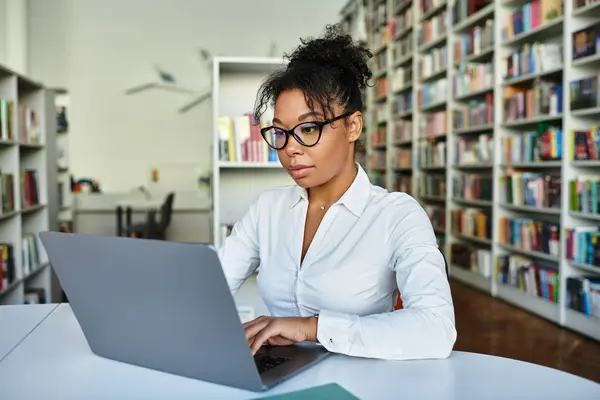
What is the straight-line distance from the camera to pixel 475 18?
208 inches

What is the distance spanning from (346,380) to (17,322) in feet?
2.78

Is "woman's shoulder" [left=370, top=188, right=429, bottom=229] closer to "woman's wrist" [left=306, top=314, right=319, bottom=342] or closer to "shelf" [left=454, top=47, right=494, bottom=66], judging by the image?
"woman's wrist" [left=306, top=314, right=319, bottom=342]

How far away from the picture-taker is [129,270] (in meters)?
0.89

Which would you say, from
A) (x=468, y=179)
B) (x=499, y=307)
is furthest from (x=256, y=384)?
(x=468, y=179)

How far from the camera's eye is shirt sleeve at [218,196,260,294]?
1549mm

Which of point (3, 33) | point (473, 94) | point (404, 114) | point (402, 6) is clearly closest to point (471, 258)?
point (473, 94)

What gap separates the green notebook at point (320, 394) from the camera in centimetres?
87

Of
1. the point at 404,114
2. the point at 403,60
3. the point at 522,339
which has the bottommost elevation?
the point at 522,339

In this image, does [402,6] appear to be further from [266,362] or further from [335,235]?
[266,362]

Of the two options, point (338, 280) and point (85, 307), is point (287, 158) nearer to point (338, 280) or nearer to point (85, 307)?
point (338, 280)

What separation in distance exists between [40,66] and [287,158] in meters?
9.17

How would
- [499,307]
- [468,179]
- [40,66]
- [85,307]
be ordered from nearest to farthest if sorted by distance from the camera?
[85,307]
[499,307]
[468,179]
[40,66]

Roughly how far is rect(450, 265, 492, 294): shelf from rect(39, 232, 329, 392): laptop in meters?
4.51

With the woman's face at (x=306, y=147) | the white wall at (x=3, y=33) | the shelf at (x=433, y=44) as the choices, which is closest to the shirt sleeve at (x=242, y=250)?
the woman's face at (x=306, y=147)
